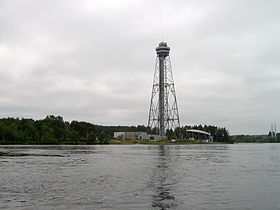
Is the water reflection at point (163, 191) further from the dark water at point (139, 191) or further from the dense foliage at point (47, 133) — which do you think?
the dense foliage at point (47, 133)

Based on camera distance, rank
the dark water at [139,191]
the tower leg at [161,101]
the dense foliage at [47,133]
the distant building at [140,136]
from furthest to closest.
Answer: the distant building at [140,136], the tower leg at [161,101], the dense foliage at [47,133], the dark water at [139,191]

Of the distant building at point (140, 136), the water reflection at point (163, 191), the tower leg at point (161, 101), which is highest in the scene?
the tower leg at point (161, 101)

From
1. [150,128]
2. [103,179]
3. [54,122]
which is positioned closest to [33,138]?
[54,122]

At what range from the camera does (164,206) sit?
16.0m

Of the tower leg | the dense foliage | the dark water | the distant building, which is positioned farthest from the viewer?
Result: the distant building

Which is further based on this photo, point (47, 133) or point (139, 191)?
point (47, 133)

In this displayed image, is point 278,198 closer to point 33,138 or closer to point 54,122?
point 33,138

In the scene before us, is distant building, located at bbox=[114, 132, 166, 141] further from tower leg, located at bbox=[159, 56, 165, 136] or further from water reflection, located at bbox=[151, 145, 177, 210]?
water reflection, located at bbox=[151, 145, 177, 210]

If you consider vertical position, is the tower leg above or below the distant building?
above

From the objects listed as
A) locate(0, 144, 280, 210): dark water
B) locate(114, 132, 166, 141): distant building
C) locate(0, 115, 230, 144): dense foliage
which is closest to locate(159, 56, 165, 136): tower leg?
locate(114, 132, 166, 141): distant building

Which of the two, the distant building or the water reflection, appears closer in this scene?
the water reflection

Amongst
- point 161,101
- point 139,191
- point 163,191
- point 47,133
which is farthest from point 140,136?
point 139,191

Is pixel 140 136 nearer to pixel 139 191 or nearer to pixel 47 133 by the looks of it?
pixel 47 133

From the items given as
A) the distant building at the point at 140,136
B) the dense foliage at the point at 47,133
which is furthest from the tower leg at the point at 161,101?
the dense foliage at the point at 47,133
